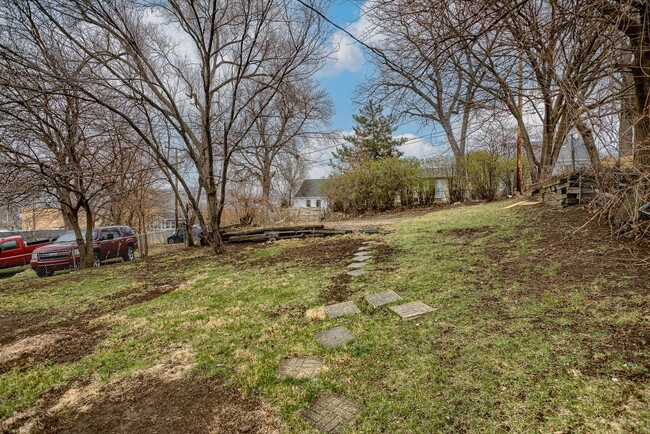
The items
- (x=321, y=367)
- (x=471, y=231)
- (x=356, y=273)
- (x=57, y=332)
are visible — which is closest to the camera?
(x=321, y=367)

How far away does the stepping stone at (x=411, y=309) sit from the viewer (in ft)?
8.46

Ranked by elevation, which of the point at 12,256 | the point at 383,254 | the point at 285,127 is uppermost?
the point at 285,127

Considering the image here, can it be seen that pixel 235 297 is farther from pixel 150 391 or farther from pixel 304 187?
pixel 304 187

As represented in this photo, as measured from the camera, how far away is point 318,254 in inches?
234

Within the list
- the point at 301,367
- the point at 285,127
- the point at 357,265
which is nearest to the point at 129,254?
the point at 285,127

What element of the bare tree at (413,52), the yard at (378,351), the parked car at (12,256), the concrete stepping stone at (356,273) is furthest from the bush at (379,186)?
the parked car at (12,256)

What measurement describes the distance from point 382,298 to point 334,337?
83 centimetres

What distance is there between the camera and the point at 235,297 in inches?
148

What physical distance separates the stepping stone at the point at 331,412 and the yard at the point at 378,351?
0.12 feet

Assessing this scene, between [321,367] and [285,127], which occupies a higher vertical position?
[285,127]

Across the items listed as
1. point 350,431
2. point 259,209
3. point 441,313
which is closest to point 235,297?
point 441,313

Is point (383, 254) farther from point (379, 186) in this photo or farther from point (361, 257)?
point (379, 186)

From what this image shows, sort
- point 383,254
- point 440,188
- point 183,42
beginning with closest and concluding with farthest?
point 383,254
point 183,42
point 440,188

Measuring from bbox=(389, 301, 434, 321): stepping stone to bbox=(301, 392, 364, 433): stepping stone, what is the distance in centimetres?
105
